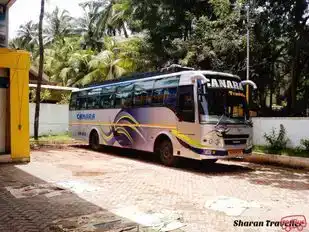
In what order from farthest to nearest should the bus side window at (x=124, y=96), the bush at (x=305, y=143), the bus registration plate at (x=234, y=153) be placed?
the bus side window at (x=124, y=96) < the bush at (x=305, y=143) < the bus registration plate at (x=234, y=153)

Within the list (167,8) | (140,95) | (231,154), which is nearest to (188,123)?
(231,154)

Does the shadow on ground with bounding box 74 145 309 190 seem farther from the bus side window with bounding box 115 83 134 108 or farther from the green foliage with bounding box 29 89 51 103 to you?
the green foliage with bounding box 29 89 51 103

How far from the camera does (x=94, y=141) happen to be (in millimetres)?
16703

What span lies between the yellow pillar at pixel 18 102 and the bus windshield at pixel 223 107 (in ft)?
18.2

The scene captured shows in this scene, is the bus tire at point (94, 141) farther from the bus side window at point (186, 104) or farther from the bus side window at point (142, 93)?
the bus side window at point (186, 104)

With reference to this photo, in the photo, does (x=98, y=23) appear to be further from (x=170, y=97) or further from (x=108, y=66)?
(x=170, y=97)

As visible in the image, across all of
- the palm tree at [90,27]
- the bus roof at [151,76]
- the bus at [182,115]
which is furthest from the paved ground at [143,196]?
the palm tree at [90,27]

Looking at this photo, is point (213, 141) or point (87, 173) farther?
point (213, 141)

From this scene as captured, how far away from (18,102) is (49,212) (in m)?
6.37

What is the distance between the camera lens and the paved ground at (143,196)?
229 inches

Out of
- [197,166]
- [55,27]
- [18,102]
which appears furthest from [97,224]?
[55,27]

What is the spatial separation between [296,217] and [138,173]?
16.6 ft

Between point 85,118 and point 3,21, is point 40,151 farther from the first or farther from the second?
point 3,21

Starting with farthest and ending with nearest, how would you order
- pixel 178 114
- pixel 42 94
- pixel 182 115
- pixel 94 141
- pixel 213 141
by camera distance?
pixel 42 94
pixel 94 141
pixel 178 114
pixel 182 115
pixel 213 141
